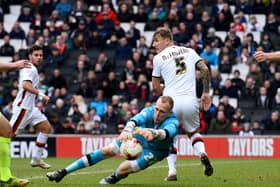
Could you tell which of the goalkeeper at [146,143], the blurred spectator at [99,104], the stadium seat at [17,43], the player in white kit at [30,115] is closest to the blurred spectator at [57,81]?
the blurred spectator at [99,104]

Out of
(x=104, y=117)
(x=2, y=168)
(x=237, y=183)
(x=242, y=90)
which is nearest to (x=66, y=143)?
(x=104, y=117)

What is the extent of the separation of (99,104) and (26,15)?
6057 mm

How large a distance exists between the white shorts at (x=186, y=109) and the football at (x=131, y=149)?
94.8 inches

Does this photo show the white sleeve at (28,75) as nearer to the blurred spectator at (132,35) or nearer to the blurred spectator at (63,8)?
the blurred spectator at (132,35)

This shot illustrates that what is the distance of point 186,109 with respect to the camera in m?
14.4

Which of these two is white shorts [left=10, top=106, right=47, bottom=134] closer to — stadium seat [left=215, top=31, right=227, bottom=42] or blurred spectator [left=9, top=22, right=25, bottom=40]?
blurred spectator [left=9, top=22, right=25, bottom=40]

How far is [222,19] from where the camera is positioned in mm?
30844

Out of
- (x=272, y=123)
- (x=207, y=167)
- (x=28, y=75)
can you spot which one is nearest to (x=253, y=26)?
(x=272, y=123)

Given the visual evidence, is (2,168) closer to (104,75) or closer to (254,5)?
(104,75)

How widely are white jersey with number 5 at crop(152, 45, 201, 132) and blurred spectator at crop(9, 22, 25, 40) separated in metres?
17.7

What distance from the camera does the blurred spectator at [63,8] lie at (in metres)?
32.6

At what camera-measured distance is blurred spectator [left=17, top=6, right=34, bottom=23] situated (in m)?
32.6

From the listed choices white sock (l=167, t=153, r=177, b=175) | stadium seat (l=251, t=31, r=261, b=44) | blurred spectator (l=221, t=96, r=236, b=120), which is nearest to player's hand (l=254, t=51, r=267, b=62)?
white sock (l=167, t=153, r=177, b=175)

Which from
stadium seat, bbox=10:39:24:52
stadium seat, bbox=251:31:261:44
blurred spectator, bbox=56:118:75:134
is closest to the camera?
blurred spectator, bbox=56:118:75:134
